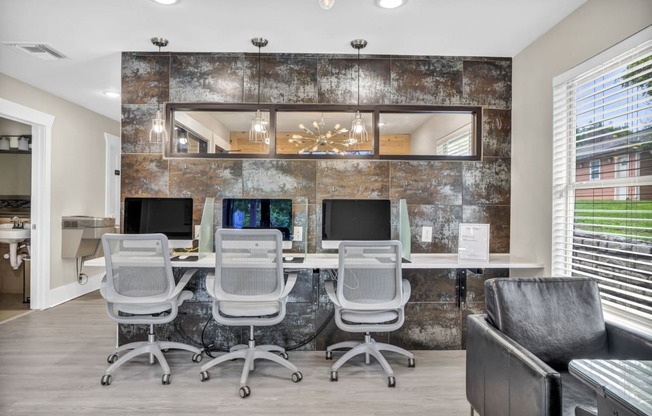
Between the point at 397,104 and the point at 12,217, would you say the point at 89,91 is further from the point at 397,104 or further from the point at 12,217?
the point at 397,104

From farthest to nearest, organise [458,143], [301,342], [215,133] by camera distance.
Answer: [458,143] → [215,133] → [301,342]

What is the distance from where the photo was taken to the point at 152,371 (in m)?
2.63

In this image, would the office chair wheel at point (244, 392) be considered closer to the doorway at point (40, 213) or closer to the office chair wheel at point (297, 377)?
the office chair wheel at point (297, 377)

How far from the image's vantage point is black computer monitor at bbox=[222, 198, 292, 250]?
118 inches

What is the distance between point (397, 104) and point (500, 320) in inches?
78.3

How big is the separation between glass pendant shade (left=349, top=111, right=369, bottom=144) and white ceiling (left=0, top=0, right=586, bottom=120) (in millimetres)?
586

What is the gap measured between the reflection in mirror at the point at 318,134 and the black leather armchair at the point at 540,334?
1.70 metres

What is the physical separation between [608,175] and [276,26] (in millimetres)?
2375

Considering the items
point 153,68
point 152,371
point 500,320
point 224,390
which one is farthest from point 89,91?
point 500,320

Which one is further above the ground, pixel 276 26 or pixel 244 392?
pixel 276 26

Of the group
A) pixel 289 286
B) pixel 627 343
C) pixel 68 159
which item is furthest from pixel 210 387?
pixel 68 159

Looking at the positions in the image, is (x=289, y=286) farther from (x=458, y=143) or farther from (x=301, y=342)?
(x=458, y=143)

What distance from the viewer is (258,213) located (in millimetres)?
2984

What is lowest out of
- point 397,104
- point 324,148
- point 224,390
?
point 224,390
